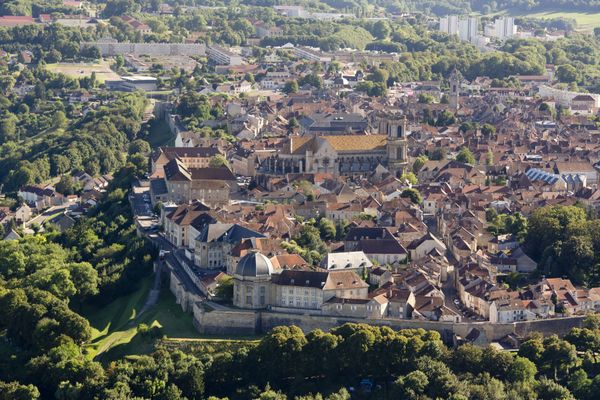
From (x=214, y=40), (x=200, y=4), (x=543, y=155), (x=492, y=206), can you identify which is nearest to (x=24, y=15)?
(x=214, y=40)

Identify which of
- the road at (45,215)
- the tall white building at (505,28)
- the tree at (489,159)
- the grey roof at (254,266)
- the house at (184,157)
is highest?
the grey roof at (254,266)

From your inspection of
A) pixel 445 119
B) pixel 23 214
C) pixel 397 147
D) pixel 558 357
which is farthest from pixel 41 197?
pixel 558 357

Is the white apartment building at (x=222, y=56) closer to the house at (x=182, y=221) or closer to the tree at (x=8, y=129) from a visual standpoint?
the tree at (x=8, y=129)

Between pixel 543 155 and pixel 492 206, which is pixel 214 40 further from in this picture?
pixel 492 206

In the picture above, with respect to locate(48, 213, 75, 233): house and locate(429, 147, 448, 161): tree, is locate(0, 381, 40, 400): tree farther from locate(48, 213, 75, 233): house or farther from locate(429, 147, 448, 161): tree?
locate(429, 147, 448, 161): tree

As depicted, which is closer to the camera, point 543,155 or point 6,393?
point 6,393

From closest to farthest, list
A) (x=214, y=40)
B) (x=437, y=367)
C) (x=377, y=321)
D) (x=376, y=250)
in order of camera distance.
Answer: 1. (x=437, y=367)
2. (x=377, y=321)
3. (x=376, y=250)
4. (x=214, y=40)

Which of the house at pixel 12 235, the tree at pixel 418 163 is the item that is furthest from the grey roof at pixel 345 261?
the house at pixel 12 235

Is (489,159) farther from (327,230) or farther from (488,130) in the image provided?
(327,230)

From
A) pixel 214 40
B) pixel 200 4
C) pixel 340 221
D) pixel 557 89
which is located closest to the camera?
pixel 340 221
